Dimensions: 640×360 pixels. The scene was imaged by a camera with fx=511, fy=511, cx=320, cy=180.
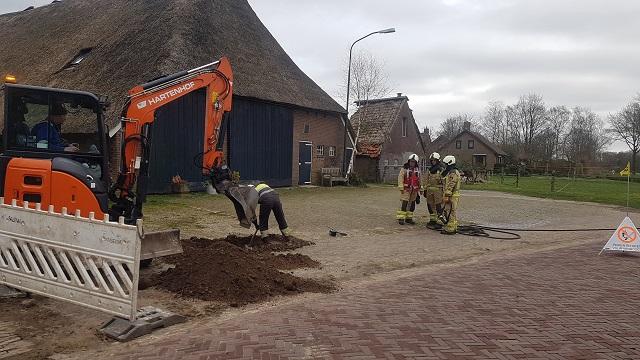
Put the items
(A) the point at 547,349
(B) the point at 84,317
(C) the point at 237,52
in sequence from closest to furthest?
(A) the point at 547,349 < (B) the point at 84,317 < (C) the point at 237,52

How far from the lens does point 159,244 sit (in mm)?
6789

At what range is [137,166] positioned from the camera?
7559 millimetres

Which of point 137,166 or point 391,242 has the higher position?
point 137,166

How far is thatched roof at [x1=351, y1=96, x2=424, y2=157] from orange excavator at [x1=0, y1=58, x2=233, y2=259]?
26.4 metres

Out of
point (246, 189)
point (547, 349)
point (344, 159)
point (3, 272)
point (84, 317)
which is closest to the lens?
point (547, 349)

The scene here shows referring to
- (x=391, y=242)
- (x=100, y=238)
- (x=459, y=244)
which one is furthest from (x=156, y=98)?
(x=459, y=244)

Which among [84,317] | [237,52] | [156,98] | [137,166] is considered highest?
[237,52]

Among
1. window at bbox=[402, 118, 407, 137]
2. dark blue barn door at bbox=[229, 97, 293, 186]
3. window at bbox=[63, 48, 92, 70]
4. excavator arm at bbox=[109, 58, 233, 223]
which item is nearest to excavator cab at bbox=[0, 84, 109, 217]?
excavator arm at bbox=[109, 58, 233, 223]

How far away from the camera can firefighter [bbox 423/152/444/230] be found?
13.2 m

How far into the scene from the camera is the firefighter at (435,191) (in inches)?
521

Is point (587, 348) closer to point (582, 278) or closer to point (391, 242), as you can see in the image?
point (582, 278)

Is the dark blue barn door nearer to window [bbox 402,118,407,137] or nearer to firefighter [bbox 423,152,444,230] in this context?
firefighter [bbox 423,152,444,230]

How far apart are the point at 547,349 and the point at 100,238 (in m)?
4.51

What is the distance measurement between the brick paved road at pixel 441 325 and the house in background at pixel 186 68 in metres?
11.5
